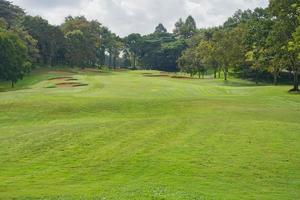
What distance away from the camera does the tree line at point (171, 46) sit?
59.2 meters

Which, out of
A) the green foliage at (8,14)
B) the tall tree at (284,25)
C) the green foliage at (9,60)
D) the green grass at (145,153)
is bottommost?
the green grass at (145,153)

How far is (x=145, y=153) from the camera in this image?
67.4 ft

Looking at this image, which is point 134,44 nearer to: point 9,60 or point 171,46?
point 171,46

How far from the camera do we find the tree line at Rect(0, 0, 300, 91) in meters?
59.2

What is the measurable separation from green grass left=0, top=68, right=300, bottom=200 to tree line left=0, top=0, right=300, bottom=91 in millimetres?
10906

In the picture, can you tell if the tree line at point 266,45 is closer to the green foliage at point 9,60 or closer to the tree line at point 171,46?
the tree line at point 171,46

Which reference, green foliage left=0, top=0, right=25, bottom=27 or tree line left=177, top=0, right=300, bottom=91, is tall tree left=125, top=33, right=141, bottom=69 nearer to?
green foliage left=0, top=0, right=25, bottom=27

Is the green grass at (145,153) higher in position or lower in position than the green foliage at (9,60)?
lower

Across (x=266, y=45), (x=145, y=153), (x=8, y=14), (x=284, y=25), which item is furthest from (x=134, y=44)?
(x=145, y=153)

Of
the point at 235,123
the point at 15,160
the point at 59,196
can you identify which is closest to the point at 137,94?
the point at 235,123

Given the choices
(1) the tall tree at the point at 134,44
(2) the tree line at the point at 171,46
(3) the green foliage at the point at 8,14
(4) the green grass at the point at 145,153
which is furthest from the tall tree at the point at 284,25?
(1) the tall tree at the point at 134,44

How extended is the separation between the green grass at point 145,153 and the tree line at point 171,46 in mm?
10906

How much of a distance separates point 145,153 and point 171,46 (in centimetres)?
14677

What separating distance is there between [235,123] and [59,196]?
1830cm
